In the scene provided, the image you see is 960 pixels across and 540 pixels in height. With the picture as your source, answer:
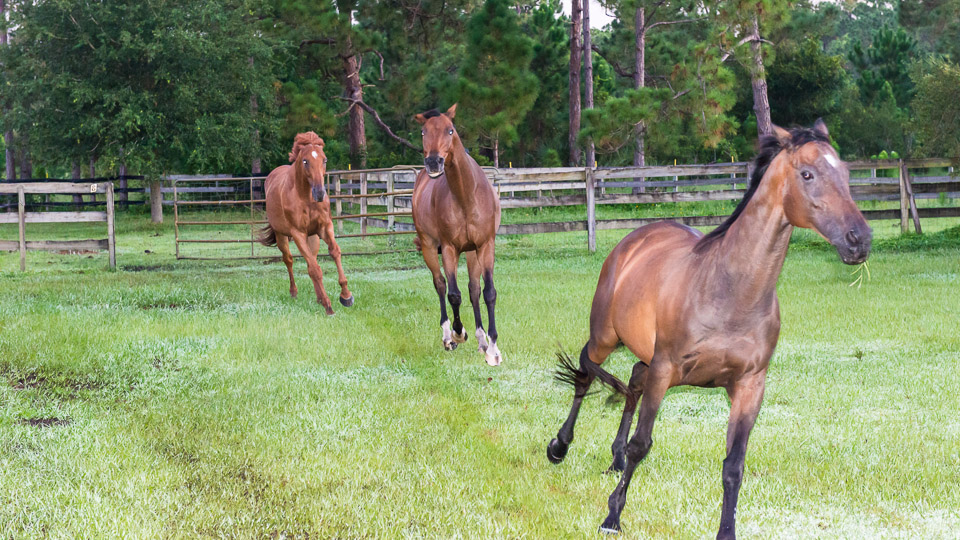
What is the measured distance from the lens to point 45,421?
541cm

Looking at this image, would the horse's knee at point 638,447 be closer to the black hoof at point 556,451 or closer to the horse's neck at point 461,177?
the black hoof at point 556,451

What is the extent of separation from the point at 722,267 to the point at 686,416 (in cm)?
227

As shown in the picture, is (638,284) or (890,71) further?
(890,71)

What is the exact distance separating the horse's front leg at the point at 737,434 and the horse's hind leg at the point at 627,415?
0.72m

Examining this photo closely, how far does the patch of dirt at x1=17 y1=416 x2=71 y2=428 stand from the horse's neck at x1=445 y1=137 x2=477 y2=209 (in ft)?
11.3

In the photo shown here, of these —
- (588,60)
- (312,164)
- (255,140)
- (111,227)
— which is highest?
(588,60)

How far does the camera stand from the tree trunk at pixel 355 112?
29094 millimetres

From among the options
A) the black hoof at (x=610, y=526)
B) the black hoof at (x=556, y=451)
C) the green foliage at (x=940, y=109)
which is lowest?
the black hoof at (x=610, y=526)

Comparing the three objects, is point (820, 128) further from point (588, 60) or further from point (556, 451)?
point (588, 60)

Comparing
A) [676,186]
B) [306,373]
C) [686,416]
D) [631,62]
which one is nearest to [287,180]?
[306,373]

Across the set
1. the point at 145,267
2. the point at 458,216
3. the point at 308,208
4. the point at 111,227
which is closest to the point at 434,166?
the point at 458,216

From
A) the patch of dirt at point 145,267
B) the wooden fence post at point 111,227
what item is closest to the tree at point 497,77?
the patch of dirt at point 145,267

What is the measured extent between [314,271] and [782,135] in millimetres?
7586

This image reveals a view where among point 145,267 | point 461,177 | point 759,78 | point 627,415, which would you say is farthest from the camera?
point 759,78
